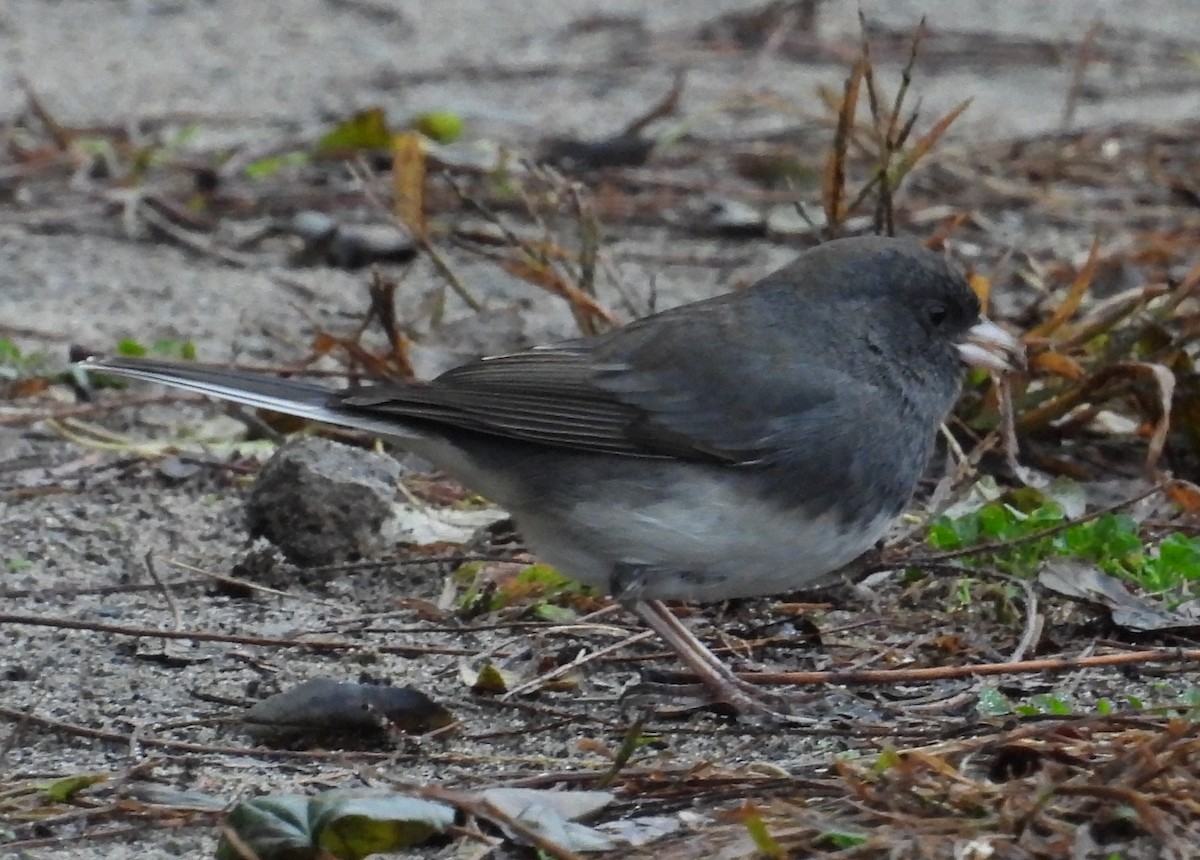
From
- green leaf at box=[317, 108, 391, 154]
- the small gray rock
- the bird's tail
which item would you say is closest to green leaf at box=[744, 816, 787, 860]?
the bird's tail

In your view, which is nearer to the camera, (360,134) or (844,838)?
(844,838)

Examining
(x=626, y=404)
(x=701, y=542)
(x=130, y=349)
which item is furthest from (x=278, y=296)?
(x=701, y=542)

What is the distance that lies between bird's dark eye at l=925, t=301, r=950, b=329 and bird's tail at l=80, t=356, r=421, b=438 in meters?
1.07

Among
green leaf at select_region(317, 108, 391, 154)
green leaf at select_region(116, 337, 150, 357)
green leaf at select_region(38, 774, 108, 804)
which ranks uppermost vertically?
green leaf at select_region(317, 108, 391, 154)

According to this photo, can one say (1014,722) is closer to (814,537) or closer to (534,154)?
(814,537)

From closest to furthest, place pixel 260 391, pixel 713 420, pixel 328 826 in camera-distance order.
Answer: pixel 328 826 < pixel 713 420 < pixel 260 391

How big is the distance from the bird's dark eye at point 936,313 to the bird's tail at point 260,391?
1.07 metres

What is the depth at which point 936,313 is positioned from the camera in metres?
3.87

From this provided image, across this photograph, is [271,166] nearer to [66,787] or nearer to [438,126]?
[438,126]

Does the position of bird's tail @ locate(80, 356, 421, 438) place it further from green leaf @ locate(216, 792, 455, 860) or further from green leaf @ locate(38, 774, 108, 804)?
green leaf @ locate(216, 792, 455, 860)

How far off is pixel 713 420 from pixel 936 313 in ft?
1.94

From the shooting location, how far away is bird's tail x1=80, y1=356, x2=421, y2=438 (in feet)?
12.1

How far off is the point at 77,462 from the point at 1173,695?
2.63 meters

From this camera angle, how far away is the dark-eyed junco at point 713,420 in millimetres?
3430
